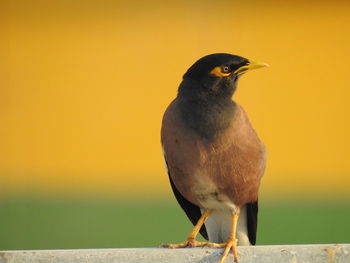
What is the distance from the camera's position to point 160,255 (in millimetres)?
2898

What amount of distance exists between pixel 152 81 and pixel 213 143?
5.60 m

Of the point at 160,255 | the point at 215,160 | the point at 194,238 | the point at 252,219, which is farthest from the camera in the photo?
the point at 252,219

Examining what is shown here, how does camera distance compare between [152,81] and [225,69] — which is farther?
[152,81]

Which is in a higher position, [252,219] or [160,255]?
[160,255]

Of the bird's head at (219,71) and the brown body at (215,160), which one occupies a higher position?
the bird's head at (219,71)

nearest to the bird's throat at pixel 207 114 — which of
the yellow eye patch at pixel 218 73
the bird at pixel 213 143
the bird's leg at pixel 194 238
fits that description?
the bird at pixel 213 143

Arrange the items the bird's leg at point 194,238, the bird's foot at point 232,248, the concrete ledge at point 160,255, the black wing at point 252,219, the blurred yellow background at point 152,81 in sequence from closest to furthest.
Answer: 1. the concrete ledge at point 160,255
2. the bird's foot at point 232,248
3. the bird's leg at point 194,238
4. the black wing at point 252,219
5. the blurred yellow background at point 152,81

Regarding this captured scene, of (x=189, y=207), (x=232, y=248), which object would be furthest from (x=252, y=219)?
(x=232, y=248)

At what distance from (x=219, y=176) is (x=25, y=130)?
5.96 m

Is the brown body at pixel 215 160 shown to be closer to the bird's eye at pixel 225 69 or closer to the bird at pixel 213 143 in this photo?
the bird at pixel 213 143

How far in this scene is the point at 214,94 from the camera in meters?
3.87

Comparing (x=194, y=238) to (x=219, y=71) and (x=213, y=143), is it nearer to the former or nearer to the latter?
(x=213, y=143)

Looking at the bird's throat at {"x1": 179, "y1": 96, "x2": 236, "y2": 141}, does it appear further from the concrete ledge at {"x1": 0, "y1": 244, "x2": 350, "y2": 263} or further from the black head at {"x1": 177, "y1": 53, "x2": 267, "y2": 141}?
the concrete ledge at {"x1": 0, "y1": 244, "x2": 350, "y2": 263}

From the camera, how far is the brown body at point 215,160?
3711mm
